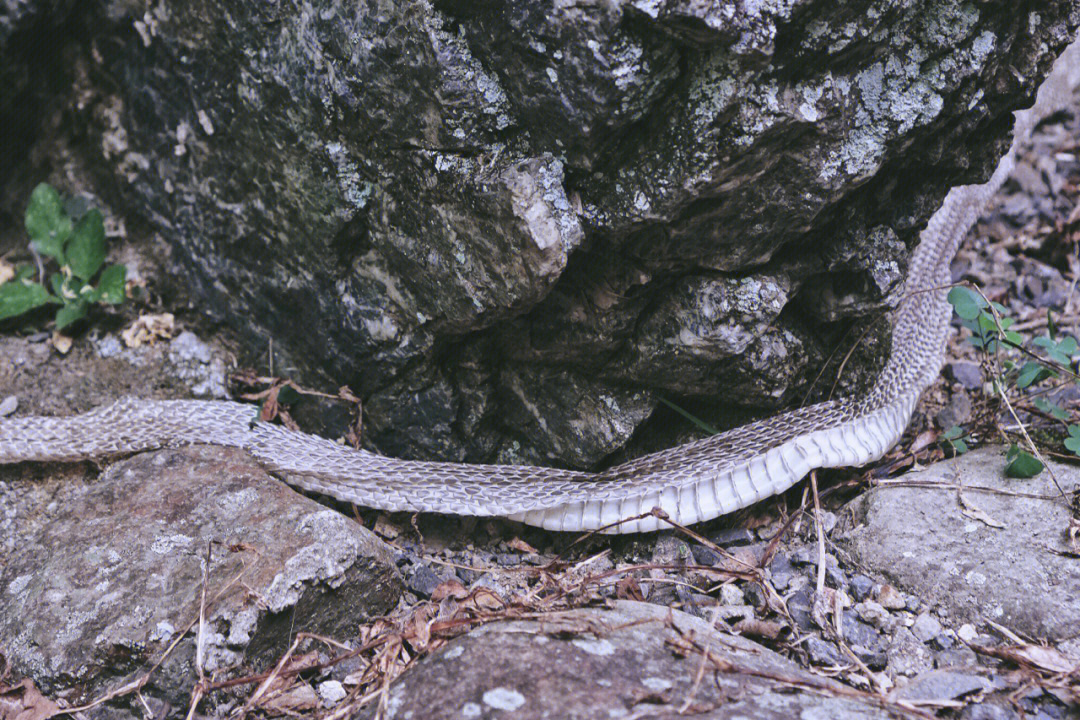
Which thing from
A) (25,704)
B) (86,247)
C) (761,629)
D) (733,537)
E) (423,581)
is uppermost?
(86,247)

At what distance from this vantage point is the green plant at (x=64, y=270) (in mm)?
3695

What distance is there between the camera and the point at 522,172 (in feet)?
8.15

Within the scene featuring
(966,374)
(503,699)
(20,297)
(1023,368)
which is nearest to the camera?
(503,699)

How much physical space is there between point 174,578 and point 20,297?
6.44 ft

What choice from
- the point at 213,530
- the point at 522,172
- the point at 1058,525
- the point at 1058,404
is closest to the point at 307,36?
the point at 522,172

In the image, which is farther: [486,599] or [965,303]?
[965,303]

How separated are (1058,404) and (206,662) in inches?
130

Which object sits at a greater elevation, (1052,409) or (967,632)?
(1052,409)

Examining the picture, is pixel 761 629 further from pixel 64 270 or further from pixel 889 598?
pixel 64 270

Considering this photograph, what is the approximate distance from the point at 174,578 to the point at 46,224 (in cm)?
224

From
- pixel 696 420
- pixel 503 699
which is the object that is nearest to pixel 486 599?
pixel 503 699

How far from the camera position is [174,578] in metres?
2.52

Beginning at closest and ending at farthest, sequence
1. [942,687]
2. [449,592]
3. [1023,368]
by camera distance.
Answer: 1. [942,687]
2. [449,592]
3. [1023,368]

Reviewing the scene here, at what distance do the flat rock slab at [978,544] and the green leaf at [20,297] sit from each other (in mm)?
3603
